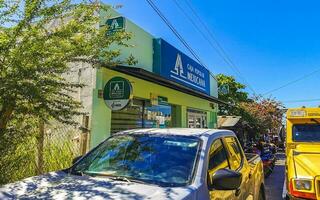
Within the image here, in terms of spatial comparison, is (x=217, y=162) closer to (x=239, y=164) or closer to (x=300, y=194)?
(x=239, y=164)

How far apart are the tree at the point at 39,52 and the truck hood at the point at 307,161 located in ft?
13.4

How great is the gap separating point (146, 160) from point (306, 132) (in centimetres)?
603

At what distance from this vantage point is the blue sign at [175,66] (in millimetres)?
12094

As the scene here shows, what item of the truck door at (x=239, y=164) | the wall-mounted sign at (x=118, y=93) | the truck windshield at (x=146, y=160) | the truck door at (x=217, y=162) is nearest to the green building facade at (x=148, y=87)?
the wall-mounted sign at (x=118, y=93)

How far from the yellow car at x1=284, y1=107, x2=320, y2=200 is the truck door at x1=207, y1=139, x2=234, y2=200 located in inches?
78.1

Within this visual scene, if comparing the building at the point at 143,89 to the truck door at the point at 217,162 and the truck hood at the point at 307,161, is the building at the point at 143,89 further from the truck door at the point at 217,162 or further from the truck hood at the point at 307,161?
the truck hood at the point at 307,161

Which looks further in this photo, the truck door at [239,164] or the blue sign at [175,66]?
the blue sign at [175,66]

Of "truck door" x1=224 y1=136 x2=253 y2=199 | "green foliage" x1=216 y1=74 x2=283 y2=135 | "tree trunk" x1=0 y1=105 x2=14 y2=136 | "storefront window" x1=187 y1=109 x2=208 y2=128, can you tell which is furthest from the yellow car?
"green foliage" x1=216 y1=74 x2=283 y2=135

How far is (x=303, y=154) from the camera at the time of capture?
6906 millimetres

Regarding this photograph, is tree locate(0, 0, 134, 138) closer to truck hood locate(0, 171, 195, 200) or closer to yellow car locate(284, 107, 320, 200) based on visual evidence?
truck hood locate(0, 171, 195, 200)

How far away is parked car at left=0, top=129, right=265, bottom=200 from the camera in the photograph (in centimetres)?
299

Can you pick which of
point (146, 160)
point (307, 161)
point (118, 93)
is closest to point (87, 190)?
point (146, 160)

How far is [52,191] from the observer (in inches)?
118

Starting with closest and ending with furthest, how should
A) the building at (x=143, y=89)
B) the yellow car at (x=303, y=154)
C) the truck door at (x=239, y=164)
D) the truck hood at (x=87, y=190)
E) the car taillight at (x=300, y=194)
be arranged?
the truck hood at (x=87, y=190), the truck door at (x=239, y=164), the car taillight at (x=300, y=194), the yellow car at (x=303, y=154), the building at (x=143, y=89)
